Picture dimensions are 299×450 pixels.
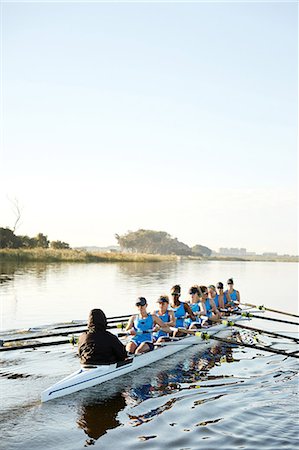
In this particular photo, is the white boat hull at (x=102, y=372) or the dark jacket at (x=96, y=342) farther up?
the dark jacket at (x=96, y=342)

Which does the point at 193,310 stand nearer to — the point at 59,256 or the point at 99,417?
the point at 99,417

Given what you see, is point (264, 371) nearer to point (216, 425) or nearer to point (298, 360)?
point (298, 360)

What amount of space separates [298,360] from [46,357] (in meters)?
6.19

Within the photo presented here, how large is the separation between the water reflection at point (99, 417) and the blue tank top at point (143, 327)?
2.64 m

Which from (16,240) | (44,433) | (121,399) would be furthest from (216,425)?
(16,240)

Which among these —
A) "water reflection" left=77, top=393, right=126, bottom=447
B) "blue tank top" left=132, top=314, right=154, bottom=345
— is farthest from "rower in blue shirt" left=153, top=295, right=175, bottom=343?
"water reflection" left=77, top=393, right=126, bottom=447

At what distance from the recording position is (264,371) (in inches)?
448

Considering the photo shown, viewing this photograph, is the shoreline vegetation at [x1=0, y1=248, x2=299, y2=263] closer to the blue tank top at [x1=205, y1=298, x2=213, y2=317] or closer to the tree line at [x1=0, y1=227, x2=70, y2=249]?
the tree line at [x1=0, y1=227, x2=70, y2=249]

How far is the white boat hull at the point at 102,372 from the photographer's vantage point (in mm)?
8453

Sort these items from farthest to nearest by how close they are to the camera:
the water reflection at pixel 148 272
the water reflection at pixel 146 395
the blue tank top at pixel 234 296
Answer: the water reflection at pixel 148 272
the blue tank top at pixel 234 296
the water reflection at pixel 146 395

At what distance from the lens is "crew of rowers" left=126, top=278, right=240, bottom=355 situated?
11.2m

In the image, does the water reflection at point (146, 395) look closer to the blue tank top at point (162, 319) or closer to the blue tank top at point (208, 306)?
the blue tank top at point (162, 319)

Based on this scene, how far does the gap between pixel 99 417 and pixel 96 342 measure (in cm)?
174

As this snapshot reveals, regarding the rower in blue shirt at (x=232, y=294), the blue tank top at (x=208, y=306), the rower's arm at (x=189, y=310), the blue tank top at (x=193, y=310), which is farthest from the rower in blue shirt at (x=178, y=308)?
the rower in blue shirt at (x=232, y=294)
